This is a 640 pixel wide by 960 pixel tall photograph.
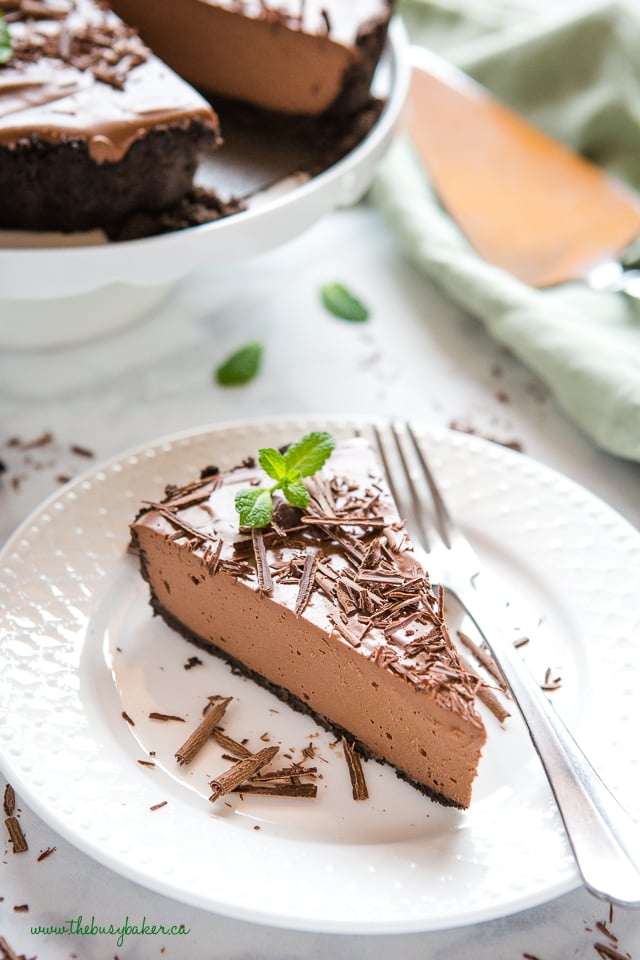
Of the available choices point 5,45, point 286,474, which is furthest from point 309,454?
point 5,45

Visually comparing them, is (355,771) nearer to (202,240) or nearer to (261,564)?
(261,564)

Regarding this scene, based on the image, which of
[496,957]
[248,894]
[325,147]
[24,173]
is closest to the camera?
[248,894]

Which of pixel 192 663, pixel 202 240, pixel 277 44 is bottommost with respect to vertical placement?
pixel 192 663

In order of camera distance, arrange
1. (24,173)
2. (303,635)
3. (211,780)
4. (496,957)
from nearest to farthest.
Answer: (496,957), (211,780), (303,635), (24,173)

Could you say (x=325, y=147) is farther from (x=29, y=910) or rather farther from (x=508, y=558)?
(x=29, y=910)

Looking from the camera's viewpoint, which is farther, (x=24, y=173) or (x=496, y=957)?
(x=24, y=173)

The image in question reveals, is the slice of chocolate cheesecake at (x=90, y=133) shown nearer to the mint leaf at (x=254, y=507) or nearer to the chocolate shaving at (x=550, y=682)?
the mint leaf at (x=254, y=507)

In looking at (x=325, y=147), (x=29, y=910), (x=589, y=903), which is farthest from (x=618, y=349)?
(x=29, y=910)

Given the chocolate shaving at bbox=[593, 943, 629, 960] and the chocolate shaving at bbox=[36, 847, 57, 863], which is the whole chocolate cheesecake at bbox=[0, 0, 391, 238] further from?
the chocolate shaving at bbox=[593, 943, 629, 960]
